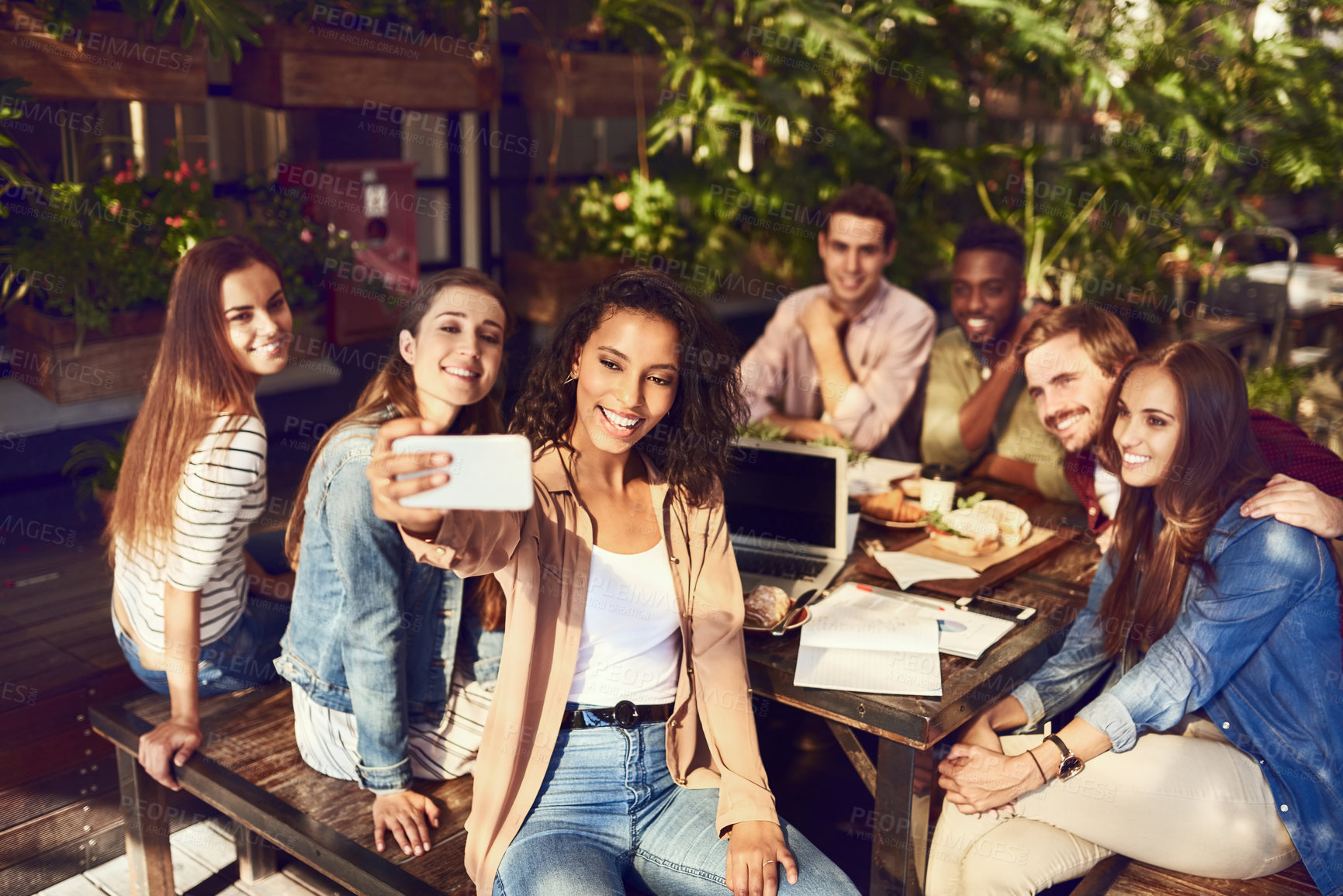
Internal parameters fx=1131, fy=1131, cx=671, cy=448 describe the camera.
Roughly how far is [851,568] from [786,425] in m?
1.06

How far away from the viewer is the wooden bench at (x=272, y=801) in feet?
6.80

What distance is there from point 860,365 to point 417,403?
7.28 feet

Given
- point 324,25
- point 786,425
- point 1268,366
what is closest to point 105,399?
point 324,25

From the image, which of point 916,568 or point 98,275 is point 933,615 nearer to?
point 916,568

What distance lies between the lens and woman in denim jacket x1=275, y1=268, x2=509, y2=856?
2178mm

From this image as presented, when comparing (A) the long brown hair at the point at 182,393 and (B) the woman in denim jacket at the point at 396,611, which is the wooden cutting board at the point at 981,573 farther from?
(A) the long brown hair at the point at 182,393

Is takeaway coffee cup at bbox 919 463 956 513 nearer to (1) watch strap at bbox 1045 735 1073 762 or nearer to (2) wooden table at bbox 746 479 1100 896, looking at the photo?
(2) wooden table at bbox 746 479 1100 896

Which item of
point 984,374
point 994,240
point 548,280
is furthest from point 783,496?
point 548,280

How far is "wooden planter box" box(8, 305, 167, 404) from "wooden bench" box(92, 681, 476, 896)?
126cm

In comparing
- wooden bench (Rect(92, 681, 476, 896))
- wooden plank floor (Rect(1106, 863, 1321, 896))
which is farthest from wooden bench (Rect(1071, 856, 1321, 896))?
wooden bench (Rect(92, 681, 476, 896))

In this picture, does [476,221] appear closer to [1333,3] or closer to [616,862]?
[616,862]

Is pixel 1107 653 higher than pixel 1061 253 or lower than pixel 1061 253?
Result: lower

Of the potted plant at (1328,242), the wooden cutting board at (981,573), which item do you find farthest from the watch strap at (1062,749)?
the potted plant at (1328,242)

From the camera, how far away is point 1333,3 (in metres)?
6.16
